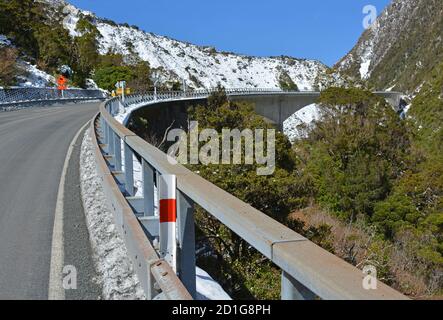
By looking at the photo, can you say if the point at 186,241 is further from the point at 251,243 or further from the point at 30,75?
the point at 30,75

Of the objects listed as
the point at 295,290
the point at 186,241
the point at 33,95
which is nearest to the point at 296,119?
the point at 33,95

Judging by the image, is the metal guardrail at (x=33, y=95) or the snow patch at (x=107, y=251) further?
the metal guardrail at (x=33, y=95)

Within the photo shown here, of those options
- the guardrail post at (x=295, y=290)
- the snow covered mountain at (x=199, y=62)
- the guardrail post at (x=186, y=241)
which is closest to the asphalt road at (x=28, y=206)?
the guardrail post at (x=186, y=241)

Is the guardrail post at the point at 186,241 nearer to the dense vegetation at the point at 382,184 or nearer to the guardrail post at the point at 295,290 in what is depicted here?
the guardrail post at the point at 295,290

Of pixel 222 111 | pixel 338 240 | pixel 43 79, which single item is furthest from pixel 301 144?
pixel 338 240

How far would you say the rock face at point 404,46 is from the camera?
12400 centimetres

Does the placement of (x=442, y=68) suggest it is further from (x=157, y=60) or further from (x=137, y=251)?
(x=137, y=251)

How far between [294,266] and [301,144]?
163ft

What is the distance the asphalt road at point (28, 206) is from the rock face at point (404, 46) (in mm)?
114602

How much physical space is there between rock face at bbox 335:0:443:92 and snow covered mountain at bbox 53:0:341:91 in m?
19.7

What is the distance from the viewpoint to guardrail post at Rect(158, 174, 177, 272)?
12.4ft

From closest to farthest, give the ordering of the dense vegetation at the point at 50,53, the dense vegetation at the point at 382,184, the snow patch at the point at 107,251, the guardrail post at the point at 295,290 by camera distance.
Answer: the guardrail post at the point at 295,290 → the snow patch at the point at 107,251 → the dense vegetation at the point at 382,184 → the dense vegetation at the point at 50,53

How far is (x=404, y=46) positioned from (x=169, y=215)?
156 meters

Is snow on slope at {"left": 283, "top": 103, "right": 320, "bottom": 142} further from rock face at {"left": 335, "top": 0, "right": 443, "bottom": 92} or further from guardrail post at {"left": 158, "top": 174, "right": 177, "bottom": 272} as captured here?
guardrail post at {"left": 158, "top": 174, "right": 177, "bottom": 272}
